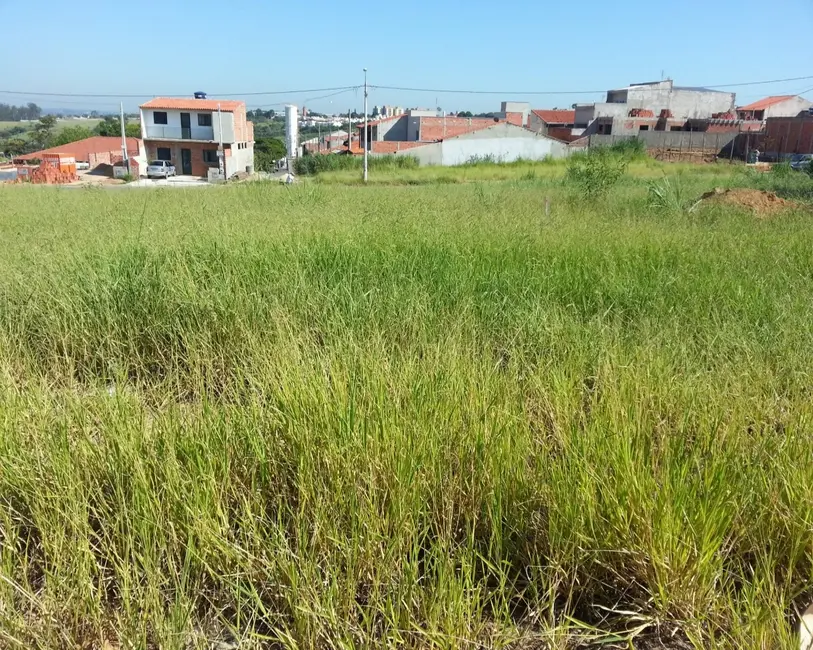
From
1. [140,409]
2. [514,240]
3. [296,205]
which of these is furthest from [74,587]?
[296,205]

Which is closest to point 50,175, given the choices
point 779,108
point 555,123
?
point 555,123

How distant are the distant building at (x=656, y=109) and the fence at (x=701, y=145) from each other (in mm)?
5724

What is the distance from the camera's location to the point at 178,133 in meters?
46.2

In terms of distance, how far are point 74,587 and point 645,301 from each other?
398 centimetres

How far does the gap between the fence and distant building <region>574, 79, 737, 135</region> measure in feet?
18.8

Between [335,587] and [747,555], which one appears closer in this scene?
[335,587]

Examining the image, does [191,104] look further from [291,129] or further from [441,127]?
[441,127]

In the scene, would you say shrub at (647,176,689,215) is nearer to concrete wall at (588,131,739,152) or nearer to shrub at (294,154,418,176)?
shrub at (294,154,418,176)

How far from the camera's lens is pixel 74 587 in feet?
5.57

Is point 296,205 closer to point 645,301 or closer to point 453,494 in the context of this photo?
→ point 645,301

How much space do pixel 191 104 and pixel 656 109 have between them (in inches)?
1682

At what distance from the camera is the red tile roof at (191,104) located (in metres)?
45.6

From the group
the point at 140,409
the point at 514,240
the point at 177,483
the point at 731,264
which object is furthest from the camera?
the point at 514,240

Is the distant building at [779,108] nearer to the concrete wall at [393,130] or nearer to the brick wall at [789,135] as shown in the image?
the brick wall at [789,135]
